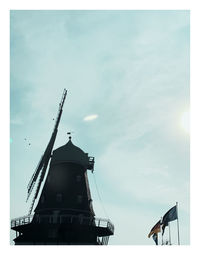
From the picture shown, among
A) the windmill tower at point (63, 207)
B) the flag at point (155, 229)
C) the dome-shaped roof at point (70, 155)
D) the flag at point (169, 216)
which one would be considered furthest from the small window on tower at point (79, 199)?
the flag at point (169, 216)

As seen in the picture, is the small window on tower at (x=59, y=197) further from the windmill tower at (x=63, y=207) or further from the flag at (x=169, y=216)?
the flag at (x=169, y=216)

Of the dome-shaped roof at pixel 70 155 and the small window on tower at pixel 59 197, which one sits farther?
the dome-shaped roof at pixel 70 155

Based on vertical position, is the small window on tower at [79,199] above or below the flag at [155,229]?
above

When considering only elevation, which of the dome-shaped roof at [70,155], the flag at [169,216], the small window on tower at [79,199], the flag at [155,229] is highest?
the dome-shaped roof at [70,155]

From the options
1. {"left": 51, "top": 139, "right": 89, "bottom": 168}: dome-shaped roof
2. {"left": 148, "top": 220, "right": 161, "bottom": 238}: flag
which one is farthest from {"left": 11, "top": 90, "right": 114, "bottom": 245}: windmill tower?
{"left": 148, "top": 220, "right": 161, "bottom": 238}: flag

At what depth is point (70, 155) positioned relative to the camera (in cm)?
3862

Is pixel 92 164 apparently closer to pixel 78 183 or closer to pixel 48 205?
pixel 78 183

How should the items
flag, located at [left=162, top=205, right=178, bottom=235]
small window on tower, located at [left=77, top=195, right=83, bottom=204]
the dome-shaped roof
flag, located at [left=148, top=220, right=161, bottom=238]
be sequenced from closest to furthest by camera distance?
flag, located at [left=162, top=205, right=178, bottom=235] < flag, located at [left=148, top=220, right=161, bottom=238] < small window on tower, located at [left=77, top=195, right=83, bottom=204] < the dome-shaped roof

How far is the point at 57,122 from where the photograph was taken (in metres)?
41.0

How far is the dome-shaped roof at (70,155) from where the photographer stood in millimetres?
38406

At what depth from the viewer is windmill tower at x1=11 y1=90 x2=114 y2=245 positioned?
33.0 meters

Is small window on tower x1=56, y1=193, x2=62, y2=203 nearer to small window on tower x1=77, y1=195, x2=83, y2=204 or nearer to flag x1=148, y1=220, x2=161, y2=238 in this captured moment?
small window on tower x1=77, y1=195, x2=83, y2=204

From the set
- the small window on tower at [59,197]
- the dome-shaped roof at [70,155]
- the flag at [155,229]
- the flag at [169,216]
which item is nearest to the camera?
the flag at [169,216]
